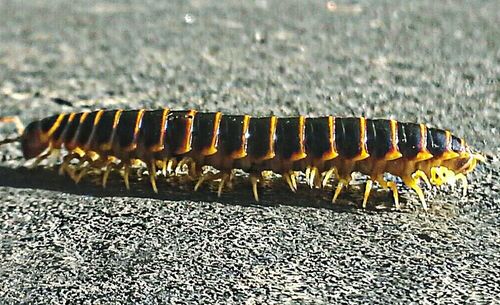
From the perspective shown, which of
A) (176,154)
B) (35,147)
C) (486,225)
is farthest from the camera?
(35,147)

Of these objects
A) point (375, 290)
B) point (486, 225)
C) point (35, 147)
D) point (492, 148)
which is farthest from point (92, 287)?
point (492, 148)

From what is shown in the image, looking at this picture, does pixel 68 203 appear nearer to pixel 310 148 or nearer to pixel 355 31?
pixel 310 148

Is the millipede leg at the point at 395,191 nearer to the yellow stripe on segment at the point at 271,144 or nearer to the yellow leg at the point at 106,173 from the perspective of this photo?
the yellow stripe on segment at the point at 271,144

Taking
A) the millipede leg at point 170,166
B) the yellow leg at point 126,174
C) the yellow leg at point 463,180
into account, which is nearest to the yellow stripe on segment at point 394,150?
the yellow leg at point 463,180

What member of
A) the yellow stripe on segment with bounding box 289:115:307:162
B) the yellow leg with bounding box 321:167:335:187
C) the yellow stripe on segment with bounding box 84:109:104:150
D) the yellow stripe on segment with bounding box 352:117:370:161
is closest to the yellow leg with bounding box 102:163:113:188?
the yellow stripe on segment with bounding box 84:109:104:150

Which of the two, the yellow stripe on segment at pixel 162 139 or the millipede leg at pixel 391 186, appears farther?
the yellow stripe on segment at pixel 162 139

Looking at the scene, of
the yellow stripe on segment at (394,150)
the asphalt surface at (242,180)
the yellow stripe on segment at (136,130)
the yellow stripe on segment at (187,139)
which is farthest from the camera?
the yellow stripe on segment at (136,130)
